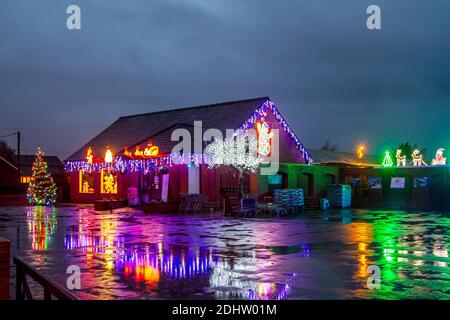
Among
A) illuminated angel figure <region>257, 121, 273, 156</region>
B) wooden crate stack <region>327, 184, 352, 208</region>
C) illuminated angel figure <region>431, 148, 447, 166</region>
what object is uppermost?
illuminated angel figure <region>257, 121, 273, 156</region>

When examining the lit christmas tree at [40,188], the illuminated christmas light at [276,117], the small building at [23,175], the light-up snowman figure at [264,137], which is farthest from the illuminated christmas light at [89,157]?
the light-up snowman figure at [264,137]

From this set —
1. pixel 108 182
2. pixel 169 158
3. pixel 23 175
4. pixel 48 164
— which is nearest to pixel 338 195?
pixel 169 158

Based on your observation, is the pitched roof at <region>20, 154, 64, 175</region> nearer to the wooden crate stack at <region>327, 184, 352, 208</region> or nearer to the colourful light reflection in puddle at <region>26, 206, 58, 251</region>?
the wooden crate stack at <region>327, 184, 352, 208</region>

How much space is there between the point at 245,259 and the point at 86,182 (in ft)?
99.2

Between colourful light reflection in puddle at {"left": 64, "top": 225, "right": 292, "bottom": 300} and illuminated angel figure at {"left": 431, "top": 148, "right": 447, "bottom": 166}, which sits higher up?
illuminated angel figure at {"left": 431, "top": 148, "right": 447, "bottom": 166}

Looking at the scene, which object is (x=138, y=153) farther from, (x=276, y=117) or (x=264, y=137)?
(x=276, y=117)

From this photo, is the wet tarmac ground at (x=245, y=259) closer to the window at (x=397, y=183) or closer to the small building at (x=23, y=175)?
the window at (x=397, y=183)

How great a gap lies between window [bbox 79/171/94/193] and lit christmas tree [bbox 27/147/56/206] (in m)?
2.46

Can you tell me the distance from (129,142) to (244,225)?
788 inches

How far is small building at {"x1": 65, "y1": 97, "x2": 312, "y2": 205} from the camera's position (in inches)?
1216

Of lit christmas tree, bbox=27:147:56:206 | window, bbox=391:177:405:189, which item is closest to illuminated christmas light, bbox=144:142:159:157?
lit christmas tree, bbox=27:147:56:206

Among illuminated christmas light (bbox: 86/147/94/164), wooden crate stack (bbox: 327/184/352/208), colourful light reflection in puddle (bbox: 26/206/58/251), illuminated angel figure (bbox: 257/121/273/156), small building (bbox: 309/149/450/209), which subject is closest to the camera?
colourful light reflection in puddle (bbox: 26/206/58/251)

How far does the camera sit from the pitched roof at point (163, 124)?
110ft
